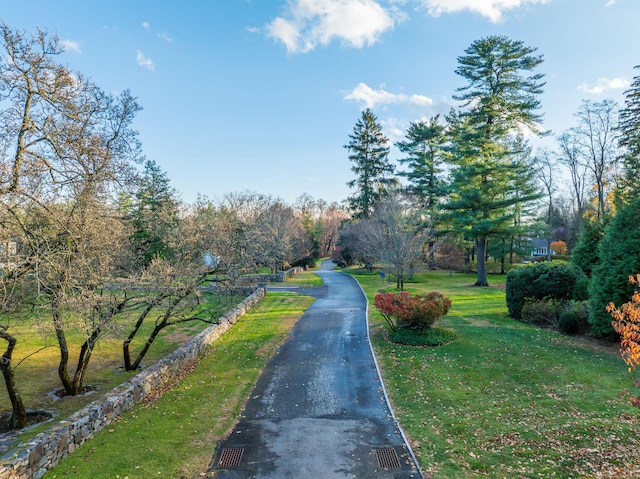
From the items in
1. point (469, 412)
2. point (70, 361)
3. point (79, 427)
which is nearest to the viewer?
point (79, 427)

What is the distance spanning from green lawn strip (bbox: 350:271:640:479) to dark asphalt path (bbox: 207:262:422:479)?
490mm

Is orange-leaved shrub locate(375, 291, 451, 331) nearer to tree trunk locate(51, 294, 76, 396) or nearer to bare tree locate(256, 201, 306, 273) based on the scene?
tree trunk locate(51, 294, 76, 396)

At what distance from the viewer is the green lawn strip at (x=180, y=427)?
22.2 feet

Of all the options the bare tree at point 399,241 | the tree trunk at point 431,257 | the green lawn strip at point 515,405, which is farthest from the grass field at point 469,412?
the tree trunk at point 431,257

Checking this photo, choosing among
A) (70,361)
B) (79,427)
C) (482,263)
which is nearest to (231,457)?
(79,427)

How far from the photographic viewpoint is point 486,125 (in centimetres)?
2898

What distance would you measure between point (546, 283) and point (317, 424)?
12.6 m

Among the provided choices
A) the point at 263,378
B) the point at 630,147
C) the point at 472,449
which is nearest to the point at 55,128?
the point at 263,378

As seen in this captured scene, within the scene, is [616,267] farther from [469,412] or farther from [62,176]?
[62,176]

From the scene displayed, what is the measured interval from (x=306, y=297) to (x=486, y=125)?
18.0m

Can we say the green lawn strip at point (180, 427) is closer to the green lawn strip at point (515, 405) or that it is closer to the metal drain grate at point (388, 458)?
the metal drain grate at point (388, 458)

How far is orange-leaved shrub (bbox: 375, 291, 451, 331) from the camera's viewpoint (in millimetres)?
14328

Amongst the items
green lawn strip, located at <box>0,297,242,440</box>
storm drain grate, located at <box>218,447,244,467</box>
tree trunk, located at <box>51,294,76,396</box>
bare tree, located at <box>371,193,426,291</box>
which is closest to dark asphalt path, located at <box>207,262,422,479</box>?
storm drain grate, located at <box>218,447,244,467</box>

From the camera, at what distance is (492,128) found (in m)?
28.9
